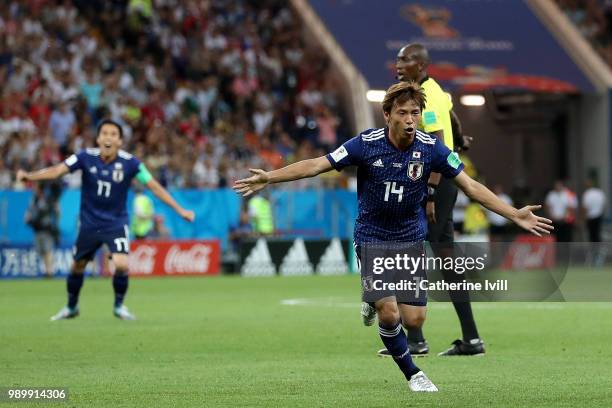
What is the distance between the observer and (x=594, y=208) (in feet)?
108

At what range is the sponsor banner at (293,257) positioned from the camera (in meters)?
29.4

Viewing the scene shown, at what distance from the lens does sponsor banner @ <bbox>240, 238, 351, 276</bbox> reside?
96.5 ft

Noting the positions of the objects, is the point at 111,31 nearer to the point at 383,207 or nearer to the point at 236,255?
the point at 236,255

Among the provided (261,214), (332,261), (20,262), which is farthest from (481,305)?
(20,262)

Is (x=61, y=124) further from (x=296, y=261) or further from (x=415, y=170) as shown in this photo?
(x=415, y=170)

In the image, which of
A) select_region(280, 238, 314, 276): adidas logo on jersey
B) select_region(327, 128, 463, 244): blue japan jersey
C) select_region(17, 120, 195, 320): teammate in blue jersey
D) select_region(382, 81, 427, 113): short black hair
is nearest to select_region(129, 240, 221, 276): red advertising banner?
select_region(280, 238, 314, 276): adidas logo on jersey

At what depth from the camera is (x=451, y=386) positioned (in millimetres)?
9852

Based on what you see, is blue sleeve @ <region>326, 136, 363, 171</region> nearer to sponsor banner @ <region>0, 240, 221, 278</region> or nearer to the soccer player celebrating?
the soccer player celebrating

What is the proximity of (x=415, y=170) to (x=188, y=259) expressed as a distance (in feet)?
65.7

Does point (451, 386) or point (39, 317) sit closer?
point (451, 386)

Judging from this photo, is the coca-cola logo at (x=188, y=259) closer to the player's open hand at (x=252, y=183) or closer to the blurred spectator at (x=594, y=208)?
the blurred spectator at (x=594, y=208)

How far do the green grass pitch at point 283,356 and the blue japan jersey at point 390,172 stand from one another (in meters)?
1.20

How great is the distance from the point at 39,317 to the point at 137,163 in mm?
2436

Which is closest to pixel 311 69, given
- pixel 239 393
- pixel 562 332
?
pixel 562 332
